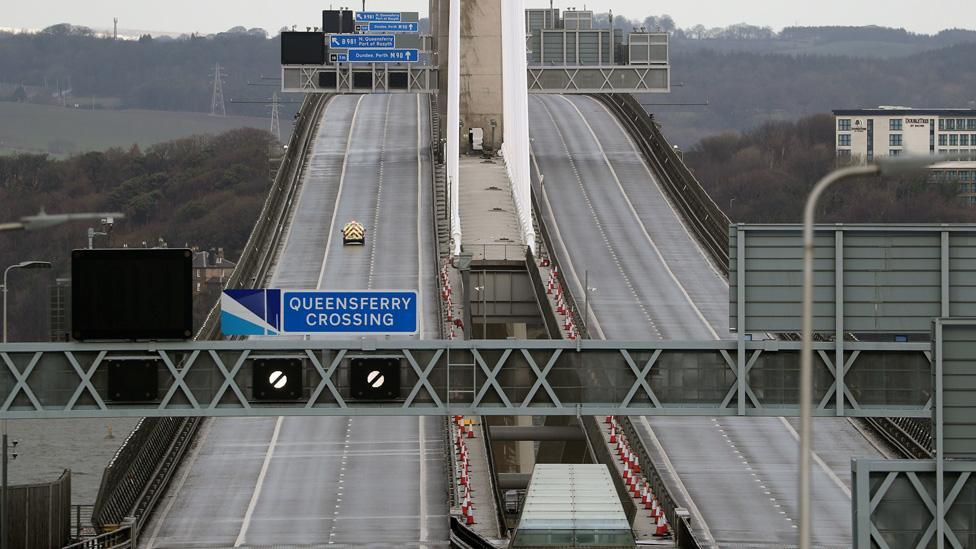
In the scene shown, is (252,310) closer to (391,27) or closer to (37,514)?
(37,514)

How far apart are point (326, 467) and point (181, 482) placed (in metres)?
5.52

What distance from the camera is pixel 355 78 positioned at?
16725 centimetres


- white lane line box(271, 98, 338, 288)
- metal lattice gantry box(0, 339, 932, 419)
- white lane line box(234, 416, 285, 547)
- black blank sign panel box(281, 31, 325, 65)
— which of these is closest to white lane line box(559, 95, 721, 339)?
white lane line box(271, 98, 338, 288)

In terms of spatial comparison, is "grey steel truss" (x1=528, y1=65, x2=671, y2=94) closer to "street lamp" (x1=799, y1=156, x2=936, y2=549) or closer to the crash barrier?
the crash barrier

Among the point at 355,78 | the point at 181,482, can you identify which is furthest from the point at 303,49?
the point at 181,482

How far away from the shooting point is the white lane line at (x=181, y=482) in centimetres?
6284

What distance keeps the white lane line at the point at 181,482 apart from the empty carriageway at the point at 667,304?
17.1 metres

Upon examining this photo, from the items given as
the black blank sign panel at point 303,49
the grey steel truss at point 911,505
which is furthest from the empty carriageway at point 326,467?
the black blank sign panel at point 303,49

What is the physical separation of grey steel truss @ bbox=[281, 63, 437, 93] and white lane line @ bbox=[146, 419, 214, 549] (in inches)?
3477

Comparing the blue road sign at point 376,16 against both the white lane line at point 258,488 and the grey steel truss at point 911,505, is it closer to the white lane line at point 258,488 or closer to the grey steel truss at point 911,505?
the white lane line at point 258,488

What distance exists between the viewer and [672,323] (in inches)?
3826

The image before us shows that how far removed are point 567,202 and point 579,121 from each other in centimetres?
3723

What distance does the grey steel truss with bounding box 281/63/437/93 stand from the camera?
167 m

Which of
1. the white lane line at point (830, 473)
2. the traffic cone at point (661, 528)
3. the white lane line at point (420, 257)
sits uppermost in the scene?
the white lane line at point (420, 257)
